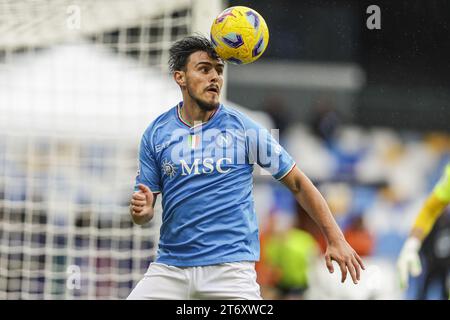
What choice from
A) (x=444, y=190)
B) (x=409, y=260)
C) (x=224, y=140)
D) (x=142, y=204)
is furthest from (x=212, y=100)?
(x=409, y=260)

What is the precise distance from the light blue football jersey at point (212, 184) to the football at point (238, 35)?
31 centimetres

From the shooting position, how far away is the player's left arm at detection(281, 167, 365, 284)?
4.78 meters

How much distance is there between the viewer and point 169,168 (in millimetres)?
4926

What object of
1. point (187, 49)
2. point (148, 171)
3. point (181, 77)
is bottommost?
point (148, 171)

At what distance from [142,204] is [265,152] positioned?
2.34 feet

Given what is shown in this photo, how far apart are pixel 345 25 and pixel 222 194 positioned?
12.2 metres

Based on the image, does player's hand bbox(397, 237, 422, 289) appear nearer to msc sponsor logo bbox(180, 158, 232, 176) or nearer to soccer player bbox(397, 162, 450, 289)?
soccer player bbox(397, 162, 450, 289)

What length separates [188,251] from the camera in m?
4.85

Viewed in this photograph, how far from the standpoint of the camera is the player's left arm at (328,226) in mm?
4781

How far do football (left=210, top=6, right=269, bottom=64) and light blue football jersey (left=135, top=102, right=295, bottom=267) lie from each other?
1.03ft

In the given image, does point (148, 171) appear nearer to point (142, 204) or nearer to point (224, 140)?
point (142, 204)

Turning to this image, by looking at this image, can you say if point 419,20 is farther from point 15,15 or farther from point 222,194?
point 222,194

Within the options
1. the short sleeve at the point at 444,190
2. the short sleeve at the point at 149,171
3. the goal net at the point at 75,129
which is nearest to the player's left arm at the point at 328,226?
the short sleeve at the point at 149,171

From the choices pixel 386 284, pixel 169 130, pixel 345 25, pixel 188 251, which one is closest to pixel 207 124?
pixel 169 130
